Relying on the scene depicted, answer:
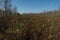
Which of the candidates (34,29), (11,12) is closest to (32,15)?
(11,12)

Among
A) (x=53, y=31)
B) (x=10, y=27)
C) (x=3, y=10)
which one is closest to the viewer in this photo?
(x=53, y=31)

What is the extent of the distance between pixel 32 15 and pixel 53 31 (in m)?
2.05

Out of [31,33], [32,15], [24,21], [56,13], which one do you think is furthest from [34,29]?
[56,13]

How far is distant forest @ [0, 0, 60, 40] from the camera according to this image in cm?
682

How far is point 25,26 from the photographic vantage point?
7.05m

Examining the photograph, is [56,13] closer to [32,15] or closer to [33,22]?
[32,15]

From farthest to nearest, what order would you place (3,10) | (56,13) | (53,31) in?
(56,13) < (3,10) < (53,31)

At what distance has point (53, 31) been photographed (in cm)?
683

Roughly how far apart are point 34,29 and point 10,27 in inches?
38.2

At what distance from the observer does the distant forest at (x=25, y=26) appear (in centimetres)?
682

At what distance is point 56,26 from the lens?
706cm

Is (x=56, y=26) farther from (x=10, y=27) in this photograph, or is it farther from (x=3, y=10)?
(x=3, y=10)

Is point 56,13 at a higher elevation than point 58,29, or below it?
higher

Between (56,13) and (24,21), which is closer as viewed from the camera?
(24,21)
